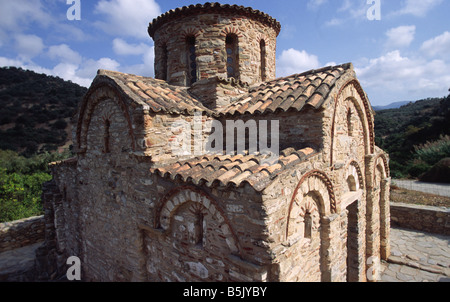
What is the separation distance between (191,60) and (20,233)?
377 inches

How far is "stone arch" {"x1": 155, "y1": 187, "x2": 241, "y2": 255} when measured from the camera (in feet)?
11.3

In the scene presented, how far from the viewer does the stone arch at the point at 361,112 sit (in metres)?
4.70

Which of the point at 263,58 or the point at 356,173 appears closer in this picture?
the point at 356,173

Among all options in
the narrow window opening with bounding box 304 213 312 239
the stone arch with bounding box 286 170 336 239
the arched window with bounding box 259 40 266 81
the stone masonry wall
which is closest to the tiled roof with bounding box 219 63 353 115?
the stone arch with bounding box 286 170 336 239

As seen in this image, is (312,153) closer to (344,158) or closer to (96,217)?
(344,158)

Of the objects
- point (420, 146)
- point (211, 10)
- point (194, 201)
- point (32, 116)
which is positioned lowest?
point (194, 201)

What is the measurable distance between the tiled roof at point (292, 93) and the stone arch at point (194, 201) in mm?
2124

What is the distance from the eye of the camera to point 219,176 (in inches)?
134

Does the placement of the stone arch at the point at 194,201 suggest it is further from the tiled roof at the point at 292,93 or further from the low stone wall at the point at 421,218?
the low stone wall at the point at 421,218

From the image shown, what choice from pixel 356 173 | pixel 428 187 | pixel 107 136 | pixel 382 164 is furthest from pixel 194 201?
pixel 428 187

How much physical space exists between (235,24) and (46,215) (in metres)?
8.59
